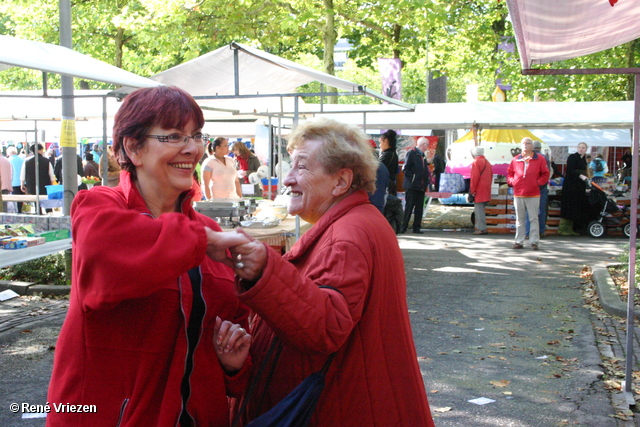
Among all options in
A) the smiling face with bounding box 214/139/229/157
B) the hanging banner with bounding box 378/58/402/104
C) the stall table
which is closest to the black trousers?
the hanging banner with bounding box 378/58/402/104

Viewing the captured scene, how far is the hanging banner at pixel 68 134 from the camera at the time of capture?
26.7ft

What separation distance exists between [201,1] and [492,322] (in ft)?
44.5

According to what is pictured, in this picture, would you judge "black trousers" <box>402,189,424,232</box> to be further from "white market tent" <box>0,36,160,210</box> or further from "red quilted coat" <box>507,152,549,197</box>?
"white market tent" <box>0,36,160,210</box>

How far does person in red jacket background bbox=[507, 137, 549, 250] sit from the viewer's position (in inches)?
490

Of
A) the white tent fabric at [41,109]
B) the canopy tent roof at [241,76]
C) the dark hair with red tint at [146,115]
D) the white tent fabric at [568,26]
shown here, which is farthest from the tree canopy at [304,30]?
the dark hair with red tint at [146,115]

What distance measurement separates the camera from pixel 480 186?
15.4m

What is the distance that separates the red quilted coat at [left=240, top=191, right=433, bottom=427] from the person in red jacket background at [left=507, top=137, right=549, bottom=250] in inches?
433

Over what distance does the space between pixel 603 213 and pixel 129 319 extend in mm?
14835

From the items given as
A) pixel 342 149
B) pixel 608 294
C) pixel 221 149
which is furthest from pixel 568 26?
pixel 221 149

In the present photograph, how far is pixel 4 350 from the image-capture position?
6.09 meters

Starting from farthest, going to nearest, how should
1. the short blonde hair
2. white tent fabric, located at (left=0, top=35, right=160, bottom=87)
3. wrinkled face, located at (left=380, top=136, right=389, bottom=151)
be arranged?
wrinkled face, located at (left=380, top=136, right=389, bottom=151) → white tent fabric, located at (left=0, top=35, right=160, bottom=87) → the short blonde hair

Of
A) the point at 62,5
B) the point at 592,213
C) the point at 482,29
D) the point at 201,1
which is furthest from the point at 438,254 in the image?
the point at 482,29

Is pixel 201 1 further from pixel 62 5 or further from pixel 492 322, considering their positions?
pixel 492 322

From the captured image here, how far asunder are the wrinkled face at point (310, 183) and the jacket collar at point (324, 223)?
0.24 ft
